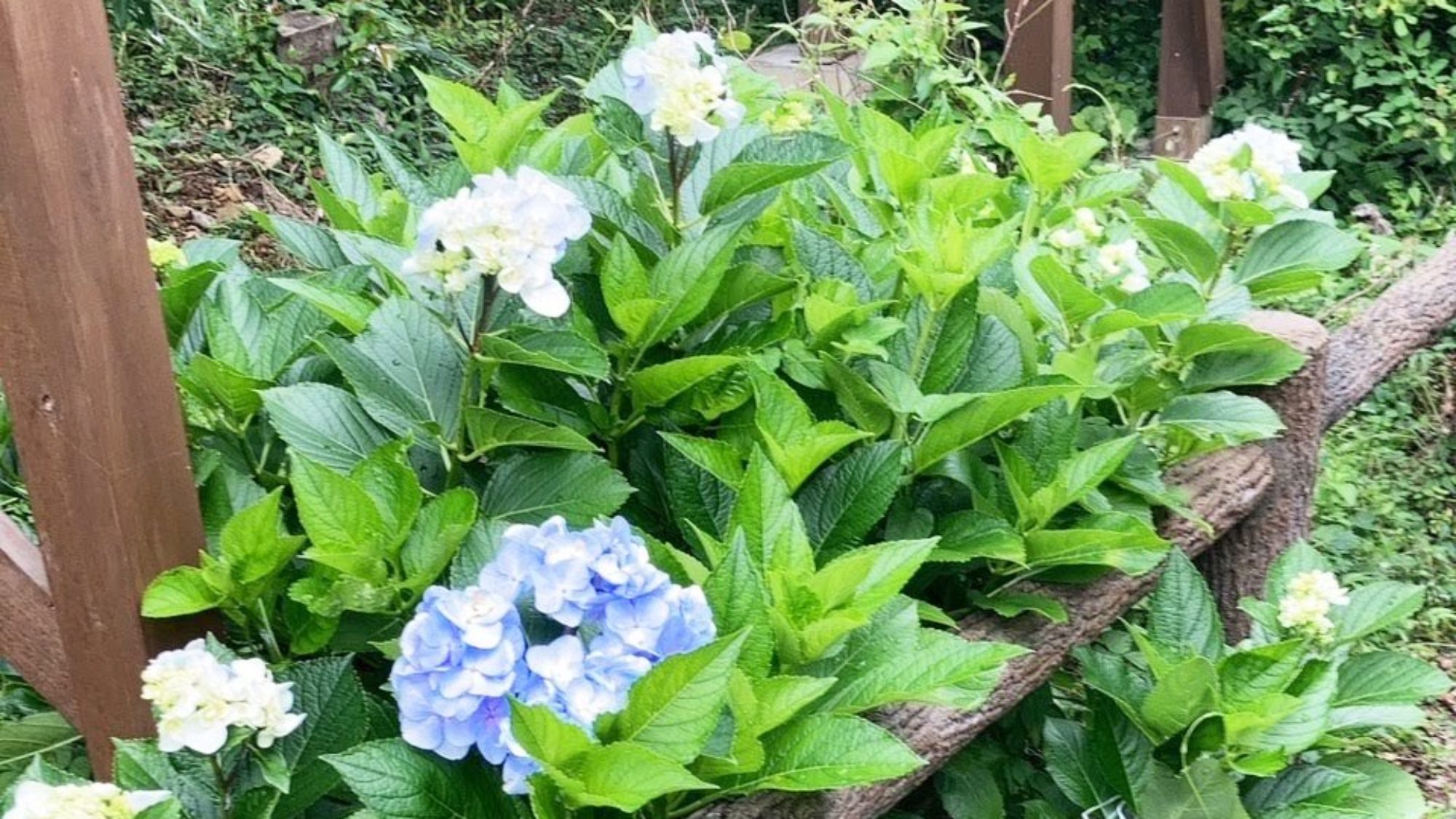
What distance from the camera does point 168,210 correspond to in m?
4.40

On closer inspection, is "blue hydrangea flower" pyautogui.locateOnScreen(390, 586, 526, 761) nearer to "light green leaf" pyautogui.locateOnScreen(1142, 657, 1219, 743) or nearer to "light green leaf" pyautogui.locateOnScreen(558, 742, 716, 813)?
"light green leaf" pyautogui.locateOnScreen(558, 742, 716, 813)

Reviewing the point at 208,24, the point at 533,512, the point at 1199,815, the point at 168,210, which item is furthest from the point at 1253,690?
the point at 208,24

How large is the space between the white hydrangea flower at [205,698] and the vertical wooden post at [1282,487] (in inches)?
59.2

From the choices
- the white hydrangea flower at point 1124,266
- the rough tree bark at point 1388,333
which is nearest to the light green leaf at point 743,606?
the white hydrangea flower at point 1124,266

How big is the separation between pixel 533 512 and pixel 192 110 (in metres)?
4.19

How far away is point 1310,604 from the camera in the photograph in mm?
1736

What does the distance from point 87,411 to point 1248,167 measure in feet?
5.03

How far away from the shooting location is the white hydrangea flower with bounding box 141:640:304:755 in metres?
1.08

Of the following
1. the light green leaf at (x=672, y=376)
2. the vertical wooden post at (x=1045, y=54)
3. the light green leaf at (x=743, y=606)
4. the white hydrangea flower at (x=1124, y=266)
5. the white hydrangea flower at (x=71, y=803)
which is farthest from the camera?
the vertical wooden post at (x=1045, y=54)

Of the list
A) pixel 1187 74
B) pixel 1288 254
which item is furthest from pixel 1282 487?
pixel 1187 74

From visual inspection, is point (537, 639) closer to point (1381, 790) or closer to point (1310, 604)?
point (1310, 604)

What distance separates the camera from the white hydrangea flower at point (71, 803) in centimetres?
101

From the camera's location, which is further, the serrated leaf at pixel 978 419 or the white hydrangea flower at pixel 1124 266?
the white hydrangea flower at pixel 1124 266

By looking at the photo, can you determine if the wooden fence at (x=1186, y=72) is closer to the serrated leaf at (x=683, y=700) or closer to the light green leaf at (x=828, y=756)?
the light green leaf at (x=828, y=756)
